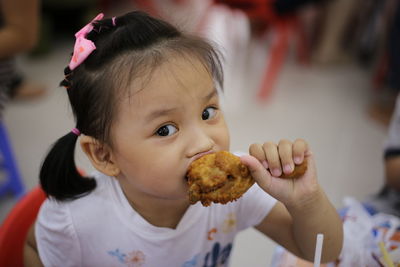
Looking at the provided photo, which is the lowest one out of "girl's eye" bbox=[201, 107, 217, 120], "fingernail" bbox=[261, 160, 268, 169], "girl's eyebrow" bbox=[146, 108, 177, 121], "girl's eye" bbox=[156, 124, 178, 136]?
"fingernail" bbox=[261, 160, 268, 169]

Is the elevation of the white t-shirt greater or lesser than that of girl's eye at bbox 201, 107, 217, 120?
lesser

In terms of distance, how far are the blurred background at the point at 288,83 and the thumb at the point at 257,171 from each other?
2.74 feet

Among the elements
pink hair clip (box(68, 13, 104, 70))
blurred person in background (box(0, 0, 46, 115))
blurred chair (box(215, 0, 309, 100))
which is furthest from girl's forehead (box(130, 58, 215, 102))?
blurred chair (box(215, 0, 309, 100))

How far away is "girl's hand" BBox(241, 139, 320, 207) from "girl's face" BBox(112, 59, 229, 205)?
0.08 meters

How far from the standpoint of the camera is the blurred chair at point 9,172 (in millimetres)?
1589

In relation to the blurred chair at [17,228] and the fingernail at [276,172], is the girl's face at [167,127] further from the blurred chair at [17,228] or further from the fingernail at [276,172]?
the blurred chair at [17,228]

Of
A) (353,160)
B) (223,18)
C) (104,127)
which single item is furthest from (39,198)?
(223,18)

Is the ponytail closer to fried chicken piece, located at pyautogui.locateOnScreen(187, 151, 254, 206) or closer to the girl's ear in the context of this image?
the girl's ear

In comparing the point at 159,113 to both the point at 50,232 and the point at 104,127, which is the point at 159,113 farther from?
the point at 50,232

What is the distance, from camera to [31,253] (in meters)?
0.88

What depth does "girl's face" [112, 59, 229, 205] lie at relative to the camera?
688mm

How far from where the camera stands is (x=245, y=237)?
161 centimetres

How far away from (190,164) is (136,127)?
0.37ft

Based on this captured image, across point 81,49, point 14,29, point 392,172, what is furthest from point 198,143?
point 14,29
